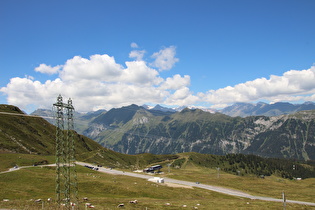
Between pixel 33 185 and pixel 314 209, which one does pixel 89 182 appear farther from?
pixel 314 209

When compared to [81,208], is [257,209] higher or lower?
lower

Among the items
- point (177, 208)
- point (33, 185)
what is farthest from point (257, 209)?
point (33, 185)

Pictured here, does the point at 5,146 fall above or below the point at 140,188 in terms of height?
above

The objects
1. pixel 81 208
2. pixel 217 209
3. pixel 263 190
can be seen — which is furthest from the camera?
pixel 263 190

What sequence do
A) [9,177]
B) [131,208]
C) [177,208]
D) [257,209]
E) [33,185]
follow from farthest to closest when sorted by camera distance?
1. [9,177]
2. [33,185]
3. [257,209]
4. [177,208]
5. [131,208]

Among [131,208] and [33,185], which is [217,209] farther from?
[33,185]

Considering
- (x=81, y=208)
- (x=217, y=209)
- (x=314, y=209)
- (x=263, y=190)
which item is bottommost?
(x=263, y=190)

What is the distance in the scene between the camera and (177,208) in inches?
2530

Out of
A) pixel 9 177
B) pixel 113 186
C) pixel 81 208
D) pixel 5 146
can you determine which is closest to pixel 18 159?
pixel 5 146

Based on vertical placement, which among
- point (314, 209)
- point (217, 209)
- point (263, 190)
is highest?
point (217, 209)

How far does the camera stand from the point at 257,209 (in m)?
74.2

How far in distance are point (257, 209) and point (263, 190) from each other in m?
92.6

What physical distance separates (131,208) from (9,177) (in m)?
60.6

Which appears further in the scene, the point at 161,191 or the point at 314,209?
the point at 161,191
